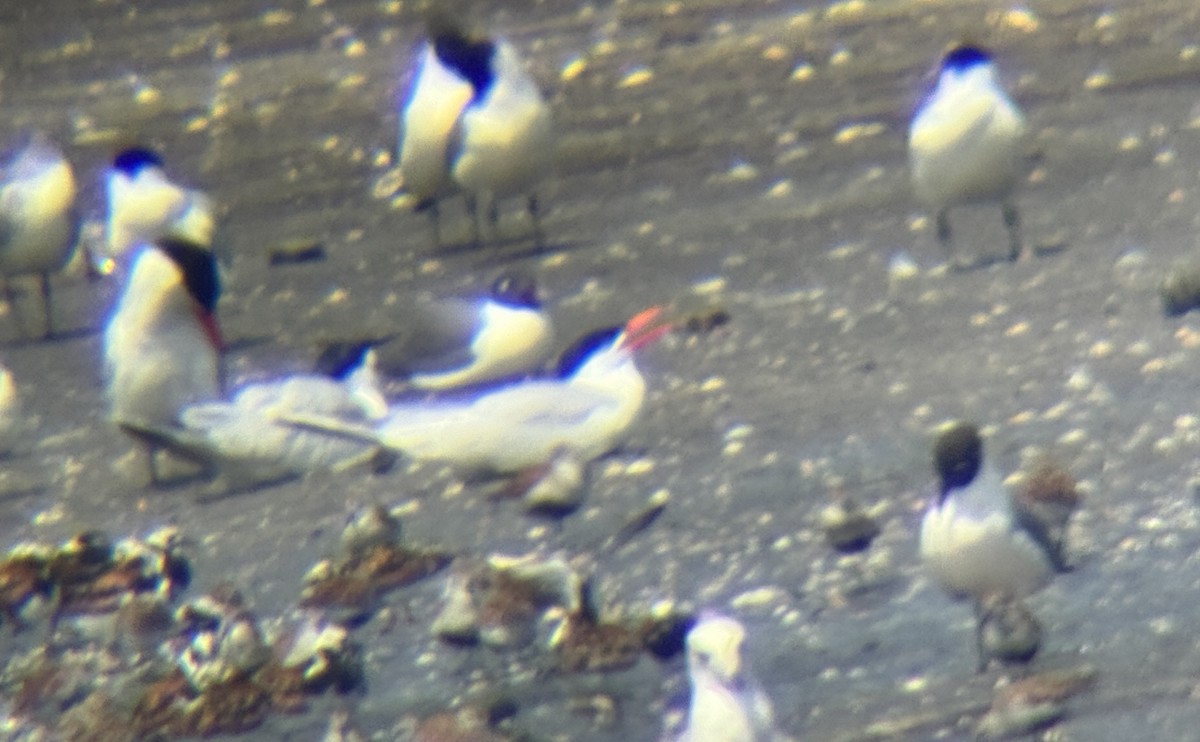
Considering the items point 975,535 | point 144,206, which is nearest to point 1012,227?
point 975,535

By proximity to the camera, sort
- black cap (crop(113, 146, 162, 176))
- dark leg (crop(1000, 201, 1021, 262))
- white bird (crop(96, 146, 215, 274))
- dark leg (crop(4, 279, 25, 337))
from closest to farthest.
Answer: dark leg (crop(1000, 201, 1021, 262)), white bird (crop(96, 146, 215, 274)), black cap (crop(113, 146, 162, 176)), dark leg (crop(4, 279, 25, 337))

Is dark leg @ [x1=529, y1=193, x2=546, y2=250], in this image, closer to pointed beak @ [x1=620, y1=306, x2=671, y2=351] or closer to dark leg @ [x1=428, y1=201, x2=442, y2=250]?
dark leg @ [x1=428, y1=201, x2=442, y2=250]

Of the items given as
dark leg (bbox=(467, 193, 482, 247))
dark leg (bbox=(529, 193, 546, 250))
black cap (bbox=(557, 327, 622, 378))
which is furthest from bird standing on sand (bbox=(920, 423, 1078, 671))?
dark leg (bbox=(467, 193, 482, 247))

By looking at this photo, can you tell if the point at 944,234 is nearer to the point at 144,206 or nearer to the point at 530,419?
the point at 530,419

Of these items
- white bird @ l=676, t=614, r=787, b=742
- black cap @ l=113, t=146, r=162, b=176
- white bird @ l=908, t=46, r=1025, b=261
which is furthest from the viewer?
black cap @ l=113, t=146, r=162, b=176

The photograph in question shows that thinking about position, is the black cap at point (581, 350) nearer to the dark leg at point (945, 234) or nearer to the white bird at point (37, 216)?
the dark leg at point (945, 234)

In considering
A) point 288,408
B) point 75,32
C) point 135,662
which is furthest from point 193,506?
point 75,32
